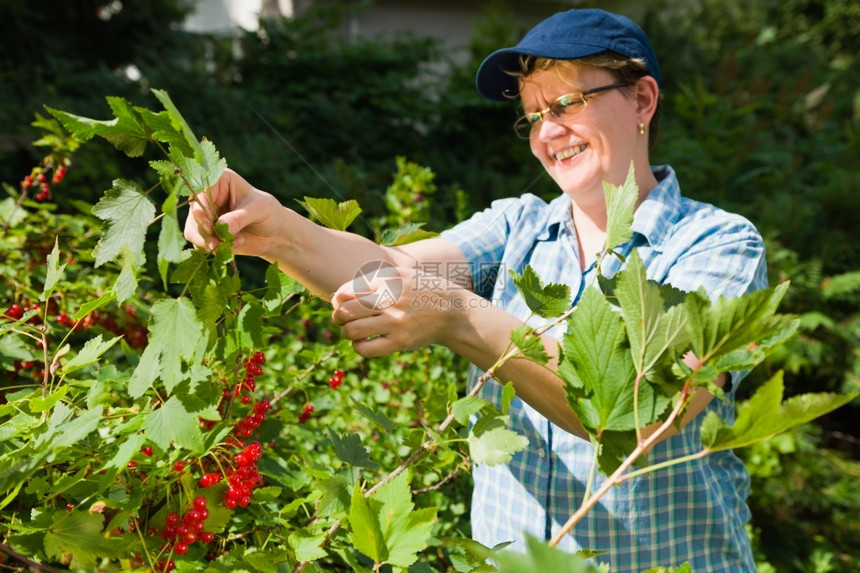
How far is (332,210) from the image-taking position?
4.48 feet

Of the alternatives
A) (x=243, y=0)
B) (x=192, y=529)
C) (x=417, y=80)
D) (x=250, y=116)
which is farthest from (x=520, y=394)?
(x=243, y=0)

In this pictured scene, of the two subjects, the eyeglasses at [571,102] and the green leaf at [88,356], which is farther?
the eyeglasses at [571,102]

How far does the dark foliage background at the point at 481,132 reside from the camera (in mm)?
3436

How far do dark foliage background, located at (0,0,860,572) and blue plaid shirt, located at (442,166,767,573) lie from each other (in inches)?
45.4

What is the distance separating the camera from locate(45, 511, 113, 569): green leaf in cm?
84

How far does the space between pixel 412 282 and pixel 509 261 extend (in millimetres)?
755

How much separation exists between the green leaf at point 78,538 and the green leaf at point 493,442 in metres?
0.44

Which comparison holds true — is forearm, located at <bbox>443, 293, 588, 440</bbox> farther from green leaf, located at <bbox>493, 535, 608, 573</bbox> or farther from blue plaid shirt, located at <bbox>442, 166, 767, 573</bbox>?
green leaf, located at <bbox>493, 535, 608, 573</bbox>

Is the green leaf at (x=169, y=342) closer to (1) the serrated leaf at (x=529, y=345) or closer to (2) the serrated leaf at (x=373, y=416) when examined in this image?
(2) the serrated leaf at (x=373, y=416)

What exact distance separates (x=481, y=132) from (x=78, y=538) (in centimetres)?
544

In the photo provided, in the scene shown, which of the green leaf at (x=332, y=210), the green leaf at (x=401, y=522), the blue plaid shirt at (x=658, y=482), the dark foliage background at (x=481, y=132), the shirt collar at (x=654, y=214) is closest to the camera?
the green leaf at (x=401, y=522)

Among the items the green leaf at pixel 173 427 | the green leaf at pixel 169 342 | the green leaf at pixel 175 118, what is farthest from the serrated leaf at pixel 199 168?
the green leaf at pixel 173 427

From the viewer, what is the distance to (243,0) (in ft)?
31.2

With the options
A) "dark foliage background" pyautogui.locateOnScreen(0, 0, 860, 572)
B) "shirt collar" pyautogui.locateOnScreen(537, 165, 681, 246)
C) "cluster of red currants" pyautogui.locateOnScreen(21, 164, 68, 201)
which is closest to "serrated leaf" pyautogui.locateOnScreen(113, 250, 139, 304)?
"shirt collar" pyautogui.locateOnScreen(537, 165, 681, 246)
